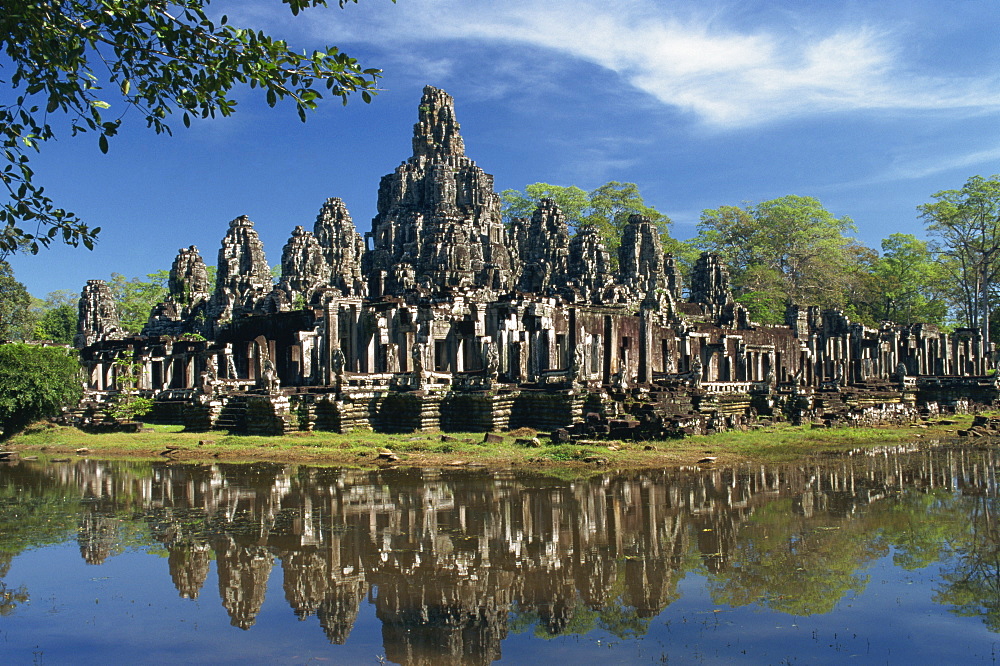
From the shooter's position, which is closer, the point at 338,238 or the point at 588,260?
the point at 588,260

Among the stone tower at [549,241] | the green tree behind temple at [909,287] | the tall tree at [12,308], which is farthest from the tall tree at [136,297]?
the green tree behind temple at [909,287]

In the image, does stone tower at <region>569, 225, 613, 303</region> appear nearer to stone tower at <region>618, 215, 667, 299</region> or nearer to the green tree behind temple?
stone tower at <region>618, 215, 667, 299</region>

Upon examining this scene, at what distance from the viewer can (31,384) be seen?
25.8m

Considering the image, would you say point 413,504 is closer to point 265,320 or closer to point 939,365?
point 265,320

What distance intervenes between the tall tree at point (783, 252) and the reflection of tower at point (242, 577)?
212 feet

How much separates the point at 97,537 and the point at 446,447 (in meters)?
10.9

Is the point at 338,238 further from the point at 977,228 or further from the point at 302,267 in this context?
the point at 977,228

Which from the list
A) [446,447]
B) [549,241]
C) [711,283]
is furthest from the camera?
[549,241]

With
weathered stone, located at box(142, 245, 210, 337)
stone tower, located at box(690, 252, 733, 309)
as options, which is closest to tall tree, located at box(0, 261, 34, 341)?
weathered stone, located at box(142, 245, 210, 337)

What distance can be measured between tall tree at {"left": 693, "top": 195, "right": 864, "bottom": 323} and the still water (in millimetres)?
58074

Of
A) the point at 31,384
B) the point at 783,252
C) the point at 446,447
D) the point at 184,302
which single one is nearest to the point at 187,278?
the point at 184,302

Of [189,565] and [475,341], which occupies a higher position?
[475,341]

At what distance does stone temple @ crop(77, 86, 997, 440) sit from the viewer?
27.5 m

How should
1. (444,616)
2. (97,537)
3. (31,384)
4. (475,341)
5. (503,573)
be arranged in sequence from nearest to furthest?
(444,616)
(503,573)
(97,537)
(31,384)
(475,341)
